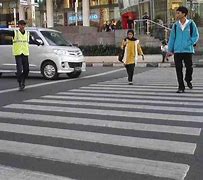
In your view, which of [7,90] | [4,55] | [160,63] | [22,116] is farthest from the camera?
[160,63]

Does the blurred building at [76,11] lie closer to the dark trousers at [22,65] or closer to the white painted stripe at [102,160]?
the dark trousers at [22,65]

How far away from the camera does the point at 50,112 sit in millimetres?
9172

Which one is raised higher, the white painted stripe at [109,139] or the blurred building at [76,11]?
the blurred building at [76,11]

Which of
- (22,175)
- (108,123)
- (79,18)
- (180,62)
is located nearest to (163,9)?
(79,18)

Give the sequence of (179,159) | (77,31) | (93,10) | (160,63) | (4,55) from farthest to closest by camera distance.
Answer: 1. (93,10)
2. (77,31)
3. (160,63)
4. (4,55)
5. (179,159)

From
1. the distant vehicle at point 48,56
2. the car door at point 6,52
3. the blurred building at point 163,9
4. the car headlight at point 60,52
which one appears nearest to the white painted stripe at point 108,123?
the distant vehicle at point 48,56

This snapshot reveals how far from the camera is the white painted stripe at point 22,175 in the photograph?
17.3 feet

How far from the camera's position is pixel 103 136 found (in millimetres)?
7070

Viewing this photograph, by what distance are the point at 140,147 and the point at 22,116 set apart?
10.1 ft

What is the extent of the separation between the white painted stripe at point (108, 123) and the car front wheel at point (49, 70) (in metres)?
7.51

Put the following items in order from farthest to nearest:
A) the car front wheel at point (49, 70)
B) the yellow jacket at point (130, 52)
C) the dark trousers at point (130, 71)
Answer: the car front wheel at point (49, 70)
the yellow jacket at point (130, 52)
the dark trousers at point (130, 71)

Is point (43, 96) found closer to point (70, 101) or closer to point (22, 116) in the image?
point (70, 101)

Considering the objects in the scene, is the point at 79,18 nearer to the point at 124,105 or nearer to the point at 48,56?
the point at 48,56

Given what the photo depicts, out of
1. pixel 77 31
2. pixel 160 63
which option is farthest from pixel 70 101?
pixel 77 31
